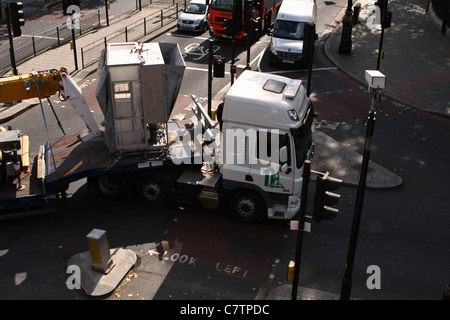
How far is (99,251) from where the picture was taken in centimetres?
1101

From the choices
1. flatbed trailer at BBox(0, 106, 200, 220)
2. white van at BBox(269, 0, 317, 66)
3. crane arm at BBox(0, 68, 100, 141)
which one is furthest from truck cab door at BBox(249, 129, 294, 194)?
white van at BBox(269, 0, 317, 66)

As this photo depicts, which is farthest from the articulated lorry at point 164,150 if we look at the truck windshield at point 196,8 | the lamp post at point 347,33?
the truck windshield at point 196,8

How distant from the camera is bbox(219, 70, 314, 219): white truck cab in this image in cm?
1183

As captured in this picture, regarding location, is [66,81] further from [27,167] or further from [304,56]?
[304,56]

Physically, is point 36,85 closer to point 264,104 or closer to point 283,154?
point 264,104

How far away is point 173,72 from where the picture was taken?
513 inches

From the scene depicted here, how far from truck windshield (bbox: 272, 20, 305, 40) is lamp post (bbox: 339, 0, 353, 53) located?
7.49 ft

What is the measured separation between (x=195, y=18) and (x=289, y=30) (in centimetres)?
622

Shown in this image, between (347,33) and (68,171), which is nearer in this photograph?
(68,171)

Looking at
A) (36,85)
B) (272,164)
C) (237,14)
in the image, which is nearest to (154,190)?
(272,164)

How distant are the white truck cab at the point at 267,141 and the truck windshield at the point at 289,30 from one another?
12629mm

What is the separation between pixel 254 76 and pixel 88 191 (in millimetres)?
5601

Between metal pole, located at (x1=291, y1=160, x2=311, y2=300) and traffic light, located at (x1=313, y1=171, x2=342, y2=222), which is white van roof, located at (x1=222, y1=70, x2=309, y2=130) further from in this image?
traffic light, located at (x1=313, y1=171, x2=342, y2=222)

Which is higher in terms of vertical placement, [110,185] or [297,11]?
[297,11]
